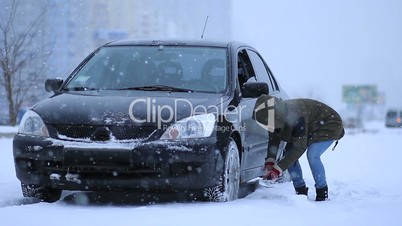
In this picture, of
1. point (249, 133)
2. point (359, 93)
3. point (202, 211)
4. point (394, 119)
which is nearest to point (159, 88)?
point (249, 133)

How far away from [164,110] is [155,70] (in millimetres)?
1224

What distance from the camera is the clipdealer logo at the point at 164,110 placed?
649 cm

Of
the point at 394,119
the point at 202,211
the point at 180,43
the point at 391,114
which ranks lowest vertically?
the point at 394,119

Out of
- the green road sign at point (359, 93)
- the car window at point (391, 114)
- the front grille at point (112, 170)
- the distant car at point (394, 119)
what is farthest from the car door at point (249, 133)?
the green road sign at point (359, 93)

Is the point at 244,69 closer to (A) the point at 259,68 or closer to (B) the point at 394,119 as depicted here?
(A) the point at 259,68

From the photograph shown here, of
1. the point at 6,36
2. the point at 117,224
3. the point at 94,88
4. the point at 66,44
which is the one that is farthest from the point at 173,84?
the point at 66,44

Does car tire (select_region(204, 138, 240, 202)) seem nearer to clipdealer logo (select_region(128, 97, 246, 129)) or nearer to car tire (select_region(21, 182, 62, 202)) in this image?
clipdealer logo (select_region(128, 97, 246, 129))

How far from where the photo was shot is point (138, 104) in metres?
6.73

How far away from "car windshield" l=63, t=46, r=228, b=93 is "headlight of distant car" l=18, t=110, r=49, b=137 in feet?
2.88

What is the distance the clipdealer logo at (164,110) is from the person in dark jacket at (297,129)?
1.48ft

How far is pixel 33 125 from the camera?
6738 millimetres

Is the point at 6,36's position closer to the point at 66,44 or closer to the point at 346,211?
the point at 346,211

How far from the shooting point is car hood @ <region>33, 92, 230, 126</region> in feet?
21.3

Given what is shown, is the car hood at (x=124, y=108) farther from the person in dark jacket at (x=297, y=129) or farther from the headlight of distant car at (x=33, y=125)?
the person in dark jacket at (x=297, y=129)
